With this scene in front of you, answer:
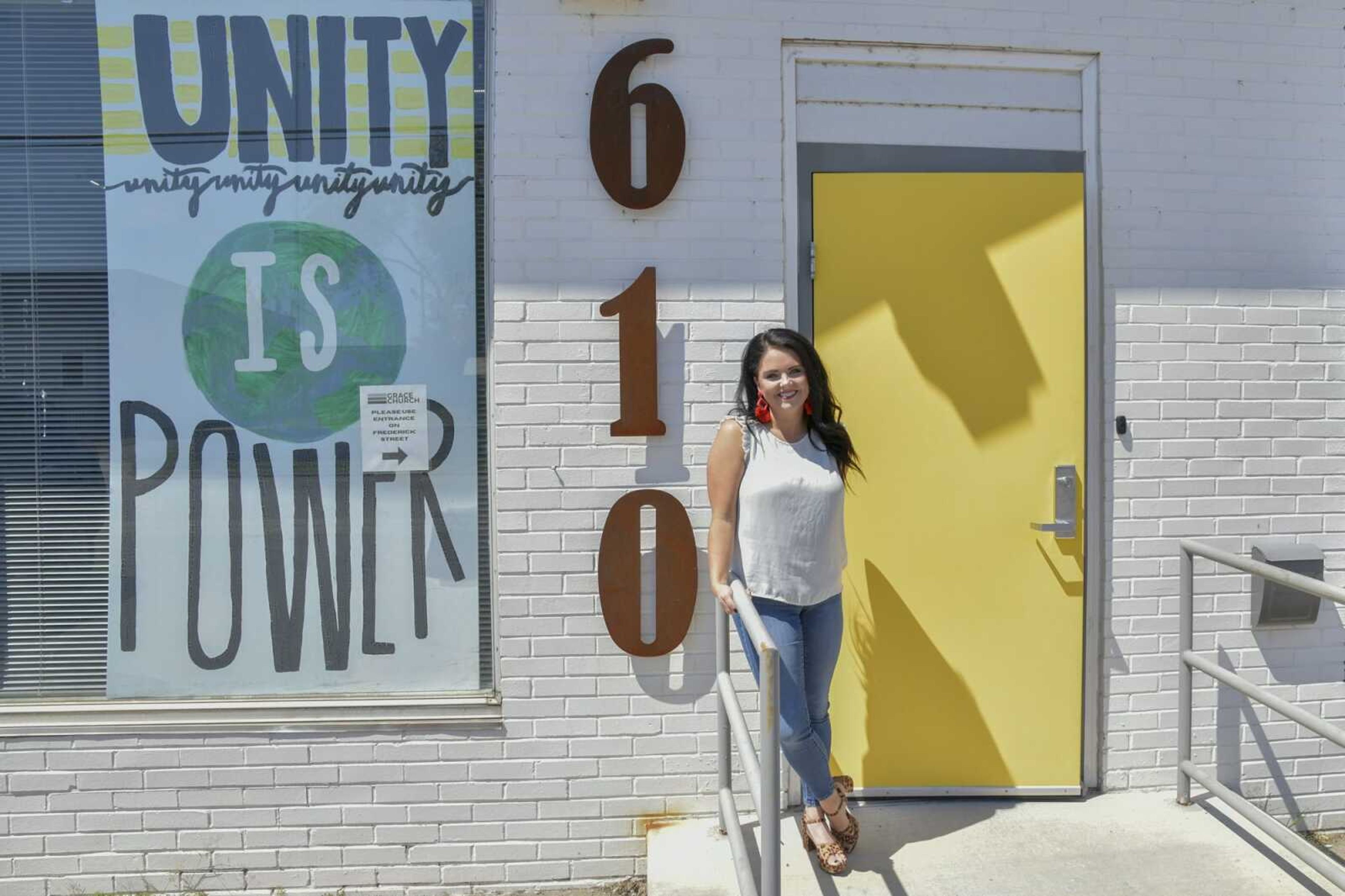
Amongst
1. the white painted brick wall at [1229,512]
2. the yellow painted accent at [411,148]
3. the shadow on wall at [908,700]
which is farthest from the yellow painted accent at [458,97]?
the white painted brick wall at [1229,512]

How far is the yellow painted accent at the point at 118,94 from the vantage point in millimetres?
3314

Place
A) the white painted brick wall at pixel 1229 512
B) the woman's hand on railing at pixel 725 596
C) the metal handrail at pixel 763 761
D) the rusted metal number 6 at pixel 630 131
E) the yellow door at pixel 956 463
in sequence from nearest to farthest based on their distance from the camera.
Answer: the metal handrail at pixel 763 761
the woman's hand on railing at pixel 725 596
the rusted metal number 6 at pixel 630 131
the yellow door at pixel 956 463
the white painted brick wall at pixel 1229 512

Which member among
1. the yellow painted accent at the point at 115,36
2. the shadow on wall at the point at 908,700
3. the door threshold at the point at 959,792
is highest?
the yellow painted accent at the point at 115,36

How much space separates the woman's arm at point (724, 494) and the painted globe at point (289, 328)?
1.30 meters

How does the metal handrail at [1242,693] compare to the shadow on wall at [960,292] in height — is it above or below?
below

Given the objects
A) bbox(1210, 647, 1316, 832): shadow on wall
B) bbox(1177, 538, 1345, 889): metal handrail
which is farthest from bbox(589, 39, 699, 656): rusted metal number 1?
bbox(1210, 647, 1316, 832): shadow on wall

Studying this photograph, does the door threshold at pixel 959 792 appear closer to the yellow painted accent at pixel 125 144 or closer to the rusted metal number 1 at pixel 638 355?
the rusted metal number 1 at pixel 638 355

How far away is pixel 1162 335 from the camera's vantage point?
3498 mm

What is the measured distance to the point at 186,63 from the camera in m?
3.31

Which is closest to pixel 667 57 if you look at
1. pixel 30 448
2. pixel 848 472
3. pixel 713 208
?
pixel 713 208

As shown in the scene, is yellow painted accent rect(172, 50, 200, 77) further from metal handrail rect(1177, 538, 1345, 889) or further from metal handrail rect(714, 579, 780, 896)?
metal handrail rect(1177, 538, 1345, 889)

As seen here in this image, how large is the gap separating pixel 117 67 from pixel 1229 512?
13.8ft

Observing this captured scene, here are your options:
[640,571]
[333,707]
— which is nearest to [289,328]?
[333,707]

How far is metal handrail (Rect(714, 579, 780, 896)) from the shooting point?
2.26 m
